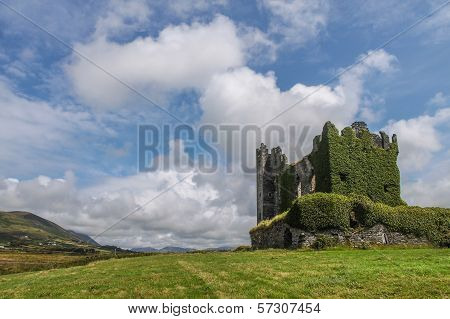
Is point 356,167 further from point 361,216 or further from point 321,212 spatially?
point 321,212

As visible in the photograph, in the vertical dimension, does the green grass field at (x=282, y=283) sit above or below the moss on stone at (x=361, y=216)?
below

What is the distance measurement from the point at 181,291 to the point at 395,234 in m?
27.0

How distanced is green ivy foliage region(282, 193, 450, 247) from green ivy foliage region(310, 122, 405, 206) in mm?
4068

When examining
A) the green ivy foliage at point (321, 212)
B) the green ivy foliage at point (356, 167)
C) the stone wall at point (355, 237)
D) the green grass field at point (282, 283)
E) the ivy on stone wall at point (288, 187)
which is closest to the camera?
the green grass field at point (282, 283)

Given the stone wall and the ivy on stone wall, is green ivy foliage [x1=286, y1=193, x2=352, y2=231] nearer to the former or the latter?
the stone wall

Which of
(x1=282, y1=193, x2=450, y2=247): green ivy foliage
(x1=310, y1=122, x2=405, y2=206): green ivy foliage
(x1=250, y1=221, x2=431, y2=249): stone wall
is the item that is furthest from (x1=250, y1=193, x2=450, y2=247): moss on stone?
(x1=310, y1=122, x2=405, y2=206): green ivy foliage

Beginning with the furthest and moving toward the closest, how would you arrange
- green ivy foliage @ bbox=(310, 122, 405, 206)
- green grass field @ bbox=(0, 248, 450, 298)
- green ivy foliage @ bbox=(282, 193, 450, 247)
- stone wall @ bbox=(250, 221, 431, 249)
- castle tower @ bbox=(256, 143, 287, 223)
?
castle tower @ bbox=(256, 143, 287, 223), green ivy foliage @ bbox=(310, 122, 405, 206), green ivy foliage @ bbox=(282, 193, 450, 247), stone wall @ bbox=(250, 221, 431, 249), green grass field @ bbox=(0, 248, 450, 298)

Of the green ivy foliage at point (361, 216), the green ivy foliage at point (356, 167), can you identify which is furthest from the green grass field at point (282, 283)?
the green ivy foliage at point (356, 167)

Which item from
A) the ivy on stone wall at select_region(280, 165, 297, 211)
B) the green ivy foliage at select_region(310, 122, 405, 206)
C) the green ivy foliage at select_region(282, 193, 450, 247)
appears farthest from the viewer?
the ivy on stone wall at select_region(280, 165, 297, 211)

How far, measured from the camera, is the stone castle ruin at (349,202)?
35750mm

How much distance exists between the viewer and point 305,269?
773 inches

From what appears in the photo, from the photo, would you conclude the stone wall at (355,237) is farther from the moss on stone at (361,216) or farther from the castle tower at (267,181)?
the castle tower at (267,181)

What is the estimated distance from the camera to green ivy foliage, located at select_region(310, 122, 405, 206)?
4175 cm

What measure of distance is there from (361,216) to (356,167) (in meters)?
7.25
